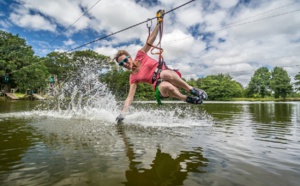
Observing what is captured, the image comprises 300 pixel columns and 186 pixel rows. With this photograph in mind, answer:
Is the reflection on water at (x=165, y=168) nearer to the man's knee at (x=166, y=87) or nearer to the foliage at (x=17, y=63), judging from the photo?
the man's knee at (x=166, y=87)

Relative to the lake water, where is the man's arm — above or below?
above

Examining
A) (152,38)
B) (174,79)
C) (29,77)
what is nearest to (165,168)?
(174,79)

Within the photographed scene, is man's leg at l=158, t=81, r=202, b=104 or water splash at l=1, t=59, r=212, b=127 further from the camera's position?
water splash at l=1, t=59, r=212, b=127

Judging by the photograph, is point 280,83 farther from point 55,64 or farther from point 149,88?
point 55,64

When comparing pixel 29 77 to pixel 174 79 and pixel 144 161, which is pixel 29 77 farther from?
pixel 144 161

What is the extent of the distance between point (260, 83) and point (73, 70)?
78520mm

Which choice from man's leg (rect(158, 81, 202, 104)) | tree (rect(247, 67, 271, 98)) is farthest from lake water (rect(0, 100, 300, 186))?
tree (rect(247, 67, 271, 98))

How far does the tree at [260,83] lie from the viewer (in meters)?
90.2

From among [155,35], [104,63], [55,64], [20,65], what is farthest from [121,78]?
[155,35]

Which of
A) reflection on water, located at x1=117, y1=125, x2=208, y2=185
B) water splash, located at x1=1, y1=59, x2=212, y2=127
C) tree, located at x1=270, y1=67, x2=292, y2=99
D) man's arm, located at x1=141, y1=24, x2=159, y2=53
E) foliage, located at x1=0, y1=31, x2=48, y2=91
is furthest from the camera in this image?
tree, located at x1=270, y1=67, x2=292, y2=99

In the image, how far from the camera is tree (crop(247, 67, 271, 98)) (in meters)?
90.2

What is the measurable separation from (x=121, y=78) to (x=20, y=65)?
31.4m

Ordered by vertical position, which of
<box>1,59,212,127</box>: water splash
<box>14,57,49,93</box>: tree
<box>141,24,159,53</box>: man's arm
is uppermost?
<box>14,57,49,93</box>: tree

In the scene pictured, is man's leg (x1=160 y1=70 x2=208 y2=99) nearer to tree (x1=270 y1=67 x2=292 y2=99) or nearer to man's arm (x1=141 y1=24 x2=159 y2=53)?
man's arm (x1=141 y1=24 x2=159 y2=53)
